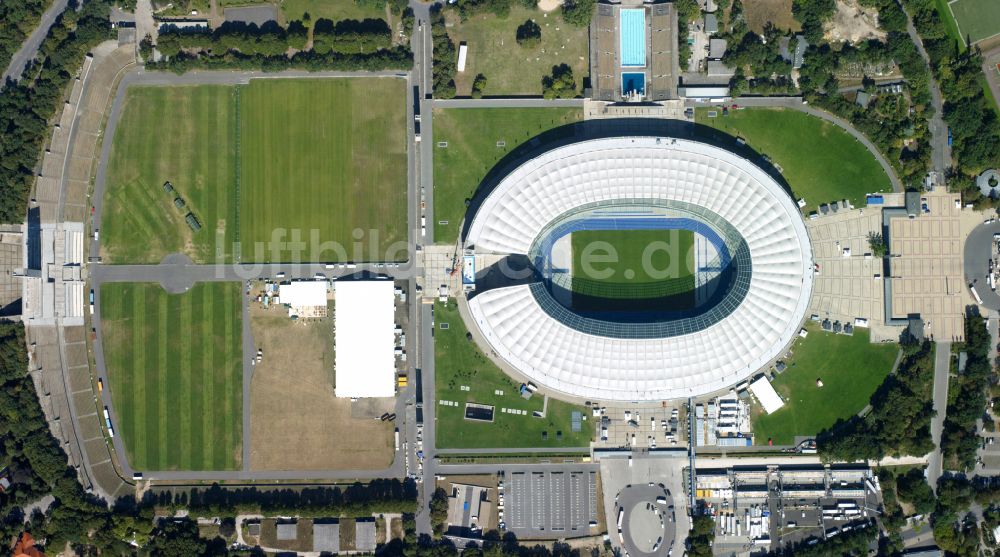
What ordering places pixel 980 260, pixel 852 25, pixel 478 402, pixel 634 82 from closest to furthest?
pixel 478 402 < pixel 980 260 < pixel 634 82 < pixel 852 25

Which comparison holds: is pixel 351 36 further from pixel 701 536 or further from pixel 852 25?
pixel 701 536

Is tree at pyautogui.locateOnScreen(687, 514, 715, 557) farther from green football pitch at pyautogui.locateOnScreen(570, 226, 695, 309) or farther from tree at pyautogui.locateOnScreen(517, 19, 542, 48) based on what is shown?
tree at pyautogui.locateOnScreen(517, 19, 542, 48)

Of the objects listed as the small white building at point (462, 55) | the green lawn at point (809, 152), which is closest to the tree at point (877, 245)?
the green lawn at point (809, 152)

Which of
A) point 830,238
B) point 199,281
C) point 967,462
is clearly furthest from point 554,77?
point 967,462

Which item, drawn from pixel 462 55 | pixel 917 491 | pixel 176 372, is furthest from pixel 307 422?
pixel 917 491

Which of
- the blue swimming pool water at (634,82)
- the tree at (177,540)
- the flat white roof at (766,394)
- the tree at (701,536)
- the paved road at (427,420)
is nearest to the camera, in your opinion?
the tree at (177,540)

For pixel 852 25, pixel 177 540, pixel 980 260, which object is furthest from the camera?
pixel 852 25

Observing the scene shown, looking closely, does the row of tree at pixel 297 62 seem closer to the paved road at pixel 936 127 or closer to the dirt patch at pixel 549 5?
the dirt patch at pixel 549 5
